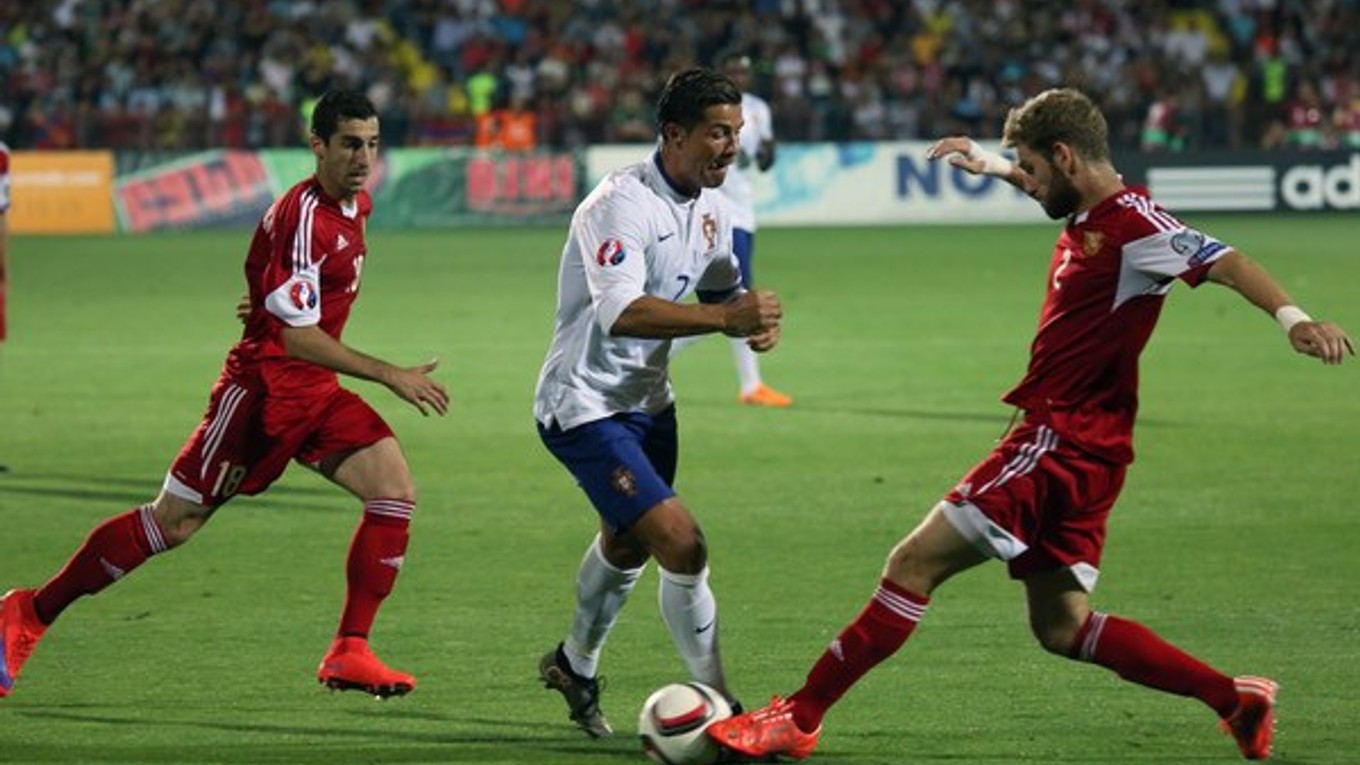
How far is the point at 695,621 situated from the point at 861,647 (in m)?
0.54

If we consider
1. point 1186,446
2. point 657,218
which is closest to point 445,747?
point 657,218

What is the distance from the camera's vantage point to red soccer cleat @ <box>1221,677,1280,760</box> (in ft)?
20.7

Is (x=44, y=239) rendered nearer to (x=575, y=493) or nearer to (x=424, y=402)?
(x=575, y=493)

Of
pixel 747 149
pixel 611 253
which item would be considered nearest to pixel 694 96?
pixel 611 253

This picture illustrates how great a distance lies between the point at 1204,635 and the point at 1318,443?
5.03m

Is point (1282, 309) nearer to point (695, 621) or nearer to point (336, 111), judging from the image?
point (695, 621)

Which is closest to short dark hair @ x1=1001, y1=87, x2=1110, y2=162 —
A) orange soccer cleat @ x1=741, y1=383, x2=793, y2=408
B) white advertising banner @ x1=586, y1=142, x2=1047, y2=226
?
orange soccer cleat @ x1=741, y1=383, x2=793, y2=408

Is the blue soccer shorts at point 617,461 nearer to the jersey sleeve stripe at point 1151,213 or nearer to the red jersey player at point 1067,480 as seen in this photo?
the red jersey player at point 1067,480

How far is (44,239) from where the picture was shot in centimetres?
2964

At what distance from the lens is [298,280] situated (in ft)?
23.7

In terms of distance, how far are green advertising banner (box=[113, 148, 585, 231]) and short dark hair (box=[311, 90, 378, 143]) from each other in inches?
926

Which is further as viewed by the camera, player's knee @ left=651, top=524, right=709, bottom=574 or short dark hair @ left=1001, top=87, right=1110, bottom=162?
player's knee @ left=651, top=524, right=709, bottom=574

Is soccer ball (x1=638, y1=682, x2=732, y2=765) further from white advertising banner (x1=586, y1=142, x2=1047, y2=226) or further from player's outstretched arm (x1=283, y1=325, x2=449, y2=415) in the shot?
white advertising banner (x1=586, y1=142, x2=1047, y2=226)

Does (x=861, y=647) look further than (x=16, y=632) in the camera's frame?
No
